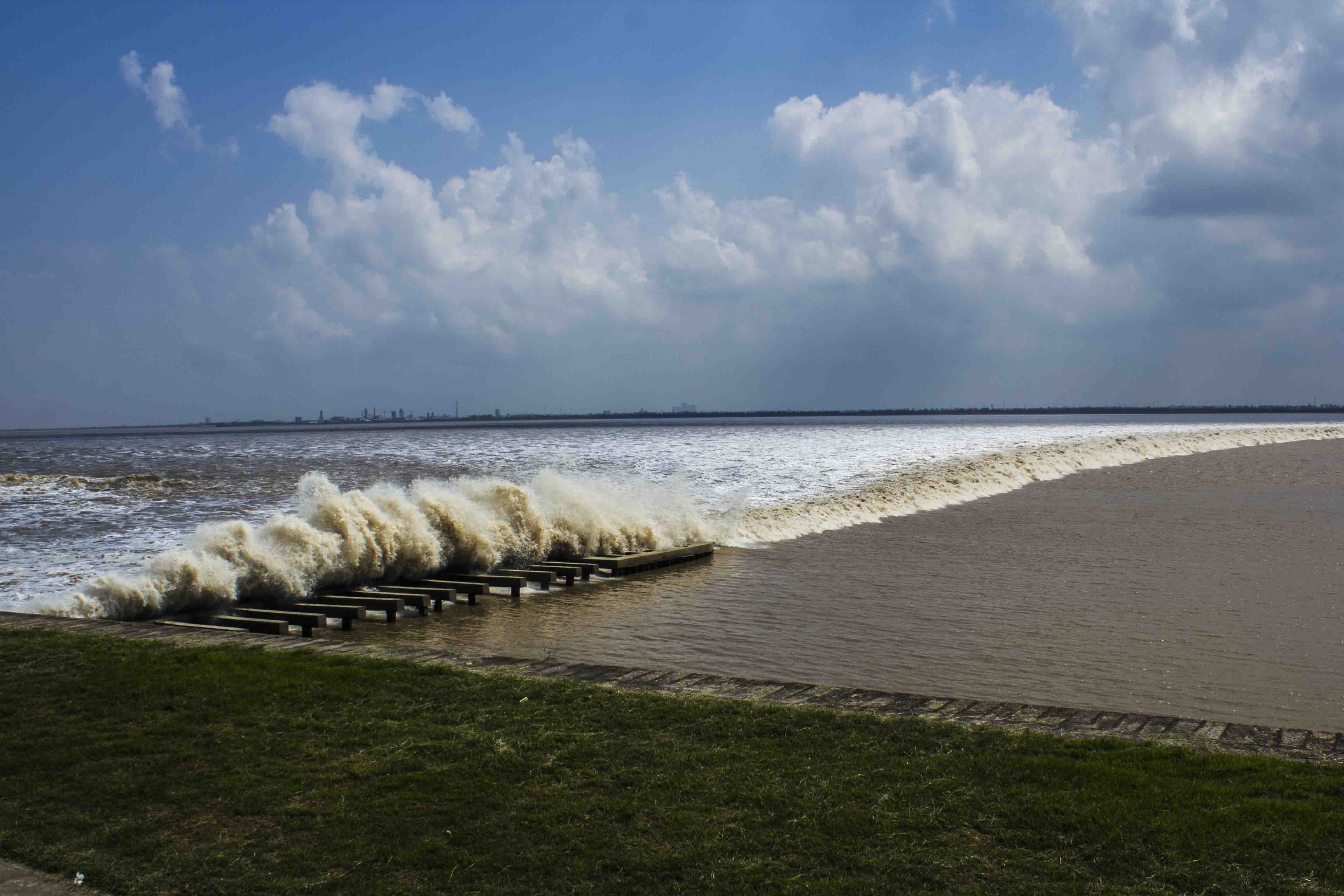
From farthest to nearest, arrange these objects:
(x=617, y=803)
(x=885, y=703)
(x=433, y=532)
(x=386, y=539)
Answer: (x=433, y=532)
(x=386, y=539)
(x=885, y=703)
(x=617, y=803)

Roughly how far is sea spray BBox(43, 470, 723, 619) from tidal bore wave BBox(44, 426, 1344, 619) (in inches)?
0.8

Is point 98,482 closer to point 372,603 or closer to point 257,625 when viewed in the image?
point 372,603

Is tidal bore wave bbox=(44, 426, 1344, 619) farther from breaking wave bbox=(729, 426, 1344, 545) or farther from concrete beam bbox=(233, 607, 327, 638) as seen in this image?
concrete beam bbox=(233, 607, 327, 638)

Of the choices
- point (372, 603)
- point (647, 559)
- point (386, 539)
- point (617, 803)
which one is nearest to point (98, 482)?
point (386, 539)

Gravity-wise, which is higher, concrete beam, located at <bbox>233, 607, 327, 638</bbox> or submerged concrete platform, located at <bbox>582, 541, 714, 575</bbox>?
concrete beam, located at <bbox>233, 607, 327, 638</bbox>

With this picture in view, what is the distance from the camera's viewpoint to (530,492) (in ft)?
68.2

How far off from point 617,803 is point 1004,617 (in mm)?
8593

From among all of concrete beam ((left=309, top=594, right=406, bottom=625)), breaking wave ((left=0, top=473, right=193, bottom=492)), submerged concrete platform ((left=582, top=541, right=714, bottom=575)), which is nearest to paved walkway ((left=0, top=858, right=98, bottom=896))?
concrete beam ((left=309, top=594, right=406, bottom=625))

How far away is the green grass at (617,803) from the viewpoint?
4477mm

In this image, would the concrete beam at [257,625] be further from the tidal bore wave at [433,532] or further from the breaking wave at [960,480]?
the breaking wave at [960,480]

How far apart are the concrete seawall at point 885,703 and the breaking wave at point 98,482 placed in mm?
28917

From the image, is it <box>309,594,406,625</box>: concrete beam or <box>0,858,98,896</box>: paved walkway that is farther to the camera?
<box>309,594,406,625</box>: concrete beam

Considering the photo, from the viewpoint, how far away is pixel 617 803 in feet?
A: 17.3

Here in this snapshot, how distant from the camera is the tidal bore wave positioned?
1395 cm
